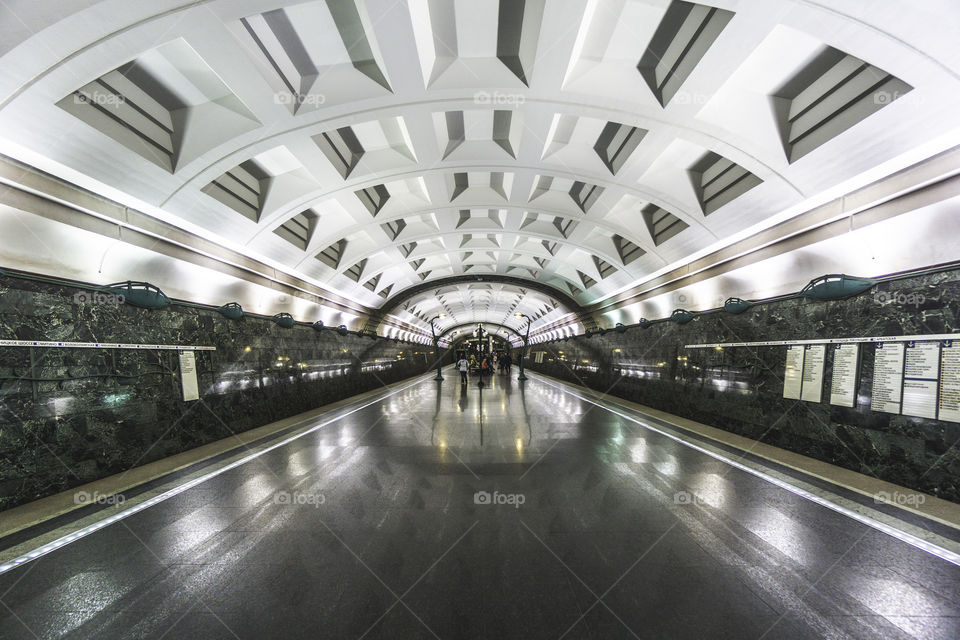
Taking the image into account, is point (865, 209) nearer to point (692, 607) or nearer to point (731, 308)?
point (731, 308)

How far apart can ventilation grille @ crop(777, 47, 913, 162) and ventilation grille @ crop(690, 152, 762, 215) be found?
1.40 m

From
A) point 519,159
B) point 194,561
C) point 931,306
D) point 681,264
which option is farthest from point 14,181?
point 681,264

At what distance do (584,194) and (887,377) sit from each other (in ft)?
26.4

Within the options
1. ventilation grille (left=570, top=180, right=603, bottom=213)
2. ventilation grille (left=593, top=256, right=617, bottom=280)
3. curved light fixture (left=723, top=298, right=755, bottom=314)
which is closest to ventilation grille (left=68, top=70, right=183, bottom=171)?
ventilation grille (left=570, top=180, right=603, bottom=213)

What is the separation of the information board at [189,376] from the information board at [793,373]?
42.5ft

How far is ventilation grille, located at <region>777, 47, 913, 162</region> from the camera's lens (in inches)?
179

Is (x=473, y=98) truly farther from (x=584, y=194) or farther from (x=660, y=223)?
(x=660, y=223)

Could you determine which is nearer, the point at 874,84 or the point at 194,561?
the point at 194,561

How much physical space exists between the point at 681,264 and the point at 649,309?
9.99 feet

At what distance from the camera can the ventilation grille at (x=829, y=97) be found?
4543 mm

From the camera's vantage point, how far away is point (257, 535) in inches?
136

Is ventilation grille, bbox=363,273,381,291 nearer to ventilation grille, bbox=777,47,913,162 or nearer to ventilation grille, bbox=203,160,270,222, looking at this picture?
ventilation grille, bbox=203,160,270,222

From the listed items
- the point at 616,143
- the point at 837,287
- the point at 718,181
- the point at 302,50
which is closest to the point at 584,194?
the point at 616,143

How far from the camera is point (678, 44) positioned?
525 centimetres
